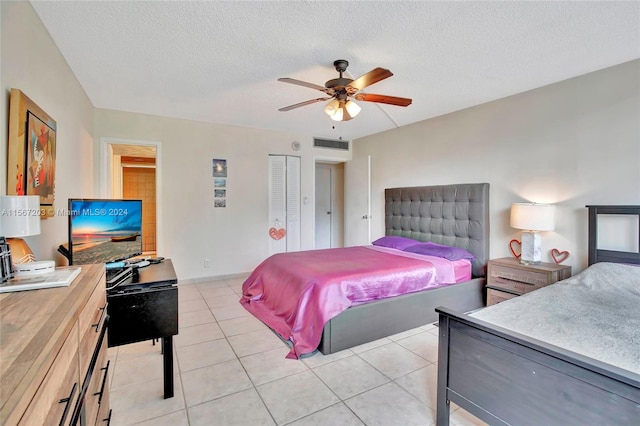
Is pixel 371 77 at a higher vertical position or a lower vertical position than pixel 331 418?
higher

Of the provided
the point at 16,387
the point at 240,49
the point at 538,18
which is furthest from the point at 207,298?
the point at 538,18

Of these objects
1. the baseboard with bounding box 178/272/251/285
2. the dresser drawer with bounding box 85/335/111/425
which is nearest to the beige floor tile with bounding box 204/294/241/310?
the baseboard with bounding box 178/272/251/285

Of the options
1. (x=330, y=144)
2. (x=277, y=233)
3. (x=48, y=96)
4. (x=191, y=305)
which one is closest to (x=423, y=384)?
(x=191, y=305)

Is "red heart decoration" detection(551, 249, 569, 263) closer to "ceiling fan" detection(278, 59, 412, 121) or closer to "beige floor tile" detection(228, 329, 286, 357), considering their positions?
"ceiling fan" detection(278, 59, 412, 121)

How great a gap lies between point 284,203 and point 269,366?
3.18m

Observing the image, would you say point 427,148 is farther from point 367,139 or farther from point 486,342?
point 486,342

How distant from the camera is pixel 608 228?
8.43ft

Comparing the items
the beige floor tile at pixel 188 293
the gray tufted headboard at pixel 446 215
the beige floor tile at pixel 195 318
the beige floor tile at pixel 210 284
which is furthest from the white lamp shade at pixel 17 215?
the gray tufted headboard at pixel 446 215

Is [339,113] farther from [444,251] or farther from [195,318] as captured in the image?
[195,318]

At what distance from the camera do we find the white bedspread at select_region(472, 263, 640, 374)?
128 cm

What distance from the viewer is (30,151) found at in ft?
5.60

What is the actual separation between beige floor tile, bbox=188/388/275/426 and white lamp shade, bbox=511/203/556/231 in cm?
274

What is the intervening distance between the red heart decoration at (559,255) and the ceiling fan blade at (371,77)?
94.7 inches

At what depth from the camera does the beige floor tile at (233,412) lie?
1.67 metres
